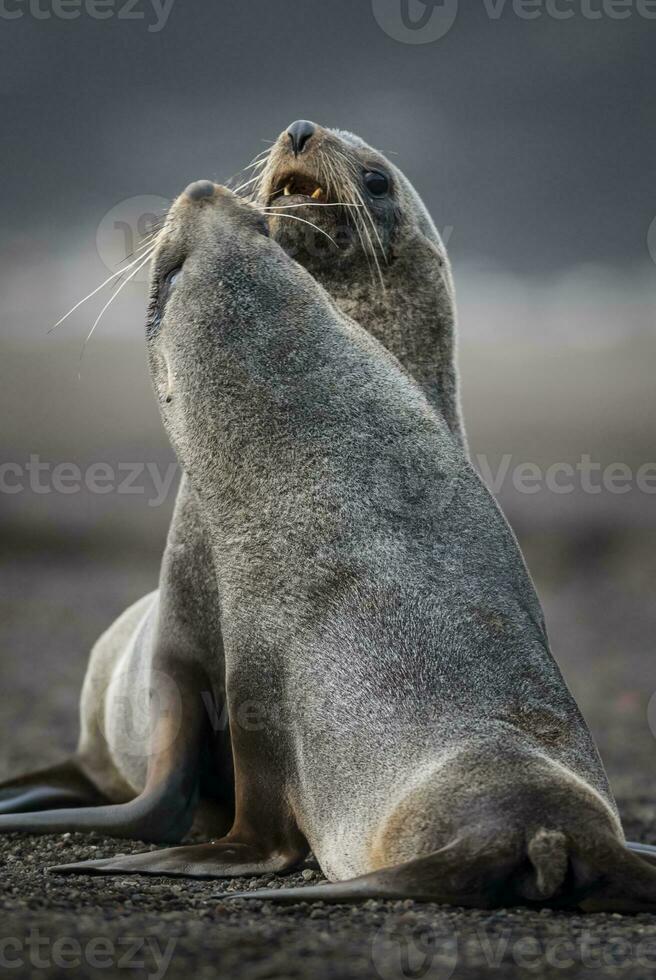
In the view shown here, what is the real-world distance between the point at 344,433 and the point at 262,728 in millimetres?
1264

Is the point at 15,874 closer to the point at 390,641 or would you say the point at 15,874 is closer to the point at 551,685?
the point at 390,641

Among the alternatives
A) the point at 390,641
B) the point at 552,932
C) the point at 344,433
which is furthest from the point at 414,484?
the point at 552,932

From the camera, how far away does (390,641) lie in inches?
216

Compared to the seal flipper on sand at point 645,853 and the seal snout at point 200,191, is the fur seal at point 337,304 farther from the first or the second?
the seal flipper on sand at point 645,853

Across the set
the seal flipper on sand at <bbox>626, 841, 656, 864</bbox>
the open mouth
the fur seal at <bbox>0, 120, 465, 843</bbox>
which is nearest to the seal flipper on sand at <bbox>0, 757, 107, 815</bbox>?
the fur seal at <bbox>0, 120, 465, 843</bbox>

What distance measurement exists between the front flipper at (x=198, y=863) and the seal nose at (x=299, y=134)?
3421 mm

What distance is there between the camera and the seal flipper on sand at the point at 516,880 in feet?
15.2

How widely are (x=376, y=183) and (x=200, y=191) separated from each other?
147 cm

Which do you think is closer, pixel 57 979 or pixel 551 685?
pixel 57 979

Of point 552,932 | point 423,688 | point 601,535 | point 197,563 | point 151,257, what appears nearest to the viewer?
point 552,932

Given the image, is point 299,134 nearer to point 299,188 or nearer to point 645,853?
point 299,188

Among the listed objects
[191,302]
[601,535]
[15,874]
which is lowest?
[15,874]

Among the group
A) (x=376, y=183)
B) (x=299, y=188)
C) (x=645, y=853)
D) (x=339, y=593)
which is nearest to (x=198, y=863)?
(x=339, y=593)

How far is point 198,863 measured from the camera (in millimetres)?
5699
